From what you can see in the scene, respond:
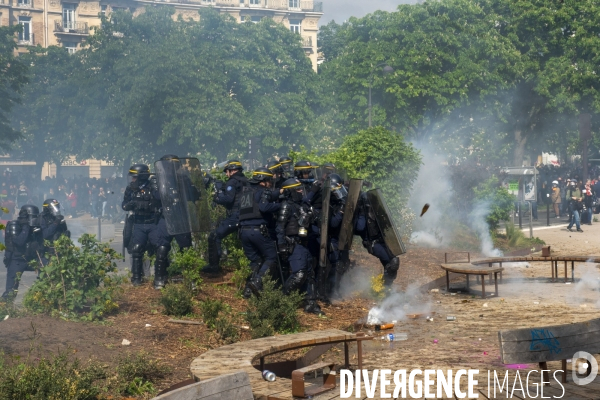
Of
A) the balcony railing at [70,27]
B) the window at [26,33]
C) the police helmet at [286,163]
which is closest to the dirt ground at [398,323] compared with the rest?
the police helmet at [286,163]

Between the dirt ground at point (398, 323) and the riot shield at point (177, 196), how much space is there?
2.92 ft

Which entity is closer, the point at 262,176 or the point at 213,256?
the point at 262,176

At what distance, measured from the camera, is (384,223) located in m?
11.4

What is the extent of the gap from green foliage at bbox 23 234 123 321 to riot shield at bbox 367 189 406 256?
355 centimetres

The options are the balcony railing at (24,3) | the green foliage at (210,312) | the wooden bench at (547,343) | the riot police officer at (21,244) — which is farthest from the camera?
the balcony railing at (24,3)

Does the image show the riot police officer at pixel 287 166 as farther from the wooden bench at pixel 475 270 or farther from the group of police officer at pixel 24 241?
the group of police officer at pixel 24 241

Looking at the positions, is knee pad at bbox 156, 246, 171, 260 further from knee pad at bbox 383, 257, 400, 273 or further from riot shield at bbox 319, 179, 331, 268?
knee pad at bbox 383, 257, 400, 273

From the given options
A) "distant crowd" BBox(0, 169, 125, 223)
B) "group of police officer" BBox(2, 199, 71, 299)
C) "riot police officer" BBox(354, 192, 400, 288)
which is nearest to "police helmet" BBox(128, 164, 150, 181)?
"group of police officer" BBox(2, 199, 71, 299)

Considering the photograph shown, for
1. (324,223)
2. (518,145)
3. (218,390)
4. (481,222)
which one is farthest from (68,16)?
(218,390)

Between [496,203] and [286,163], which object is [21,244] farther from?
[496,203]

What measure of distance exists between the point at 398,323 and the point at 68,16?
66.5 meters

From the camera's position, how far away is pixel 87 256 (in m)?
9.72

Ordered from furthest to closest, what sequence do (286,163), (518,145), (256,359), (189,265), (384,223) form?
(518,145), (286,163), (384,223), (189,265), (256,359)

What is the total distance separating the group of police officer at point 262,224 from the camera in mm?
10680
